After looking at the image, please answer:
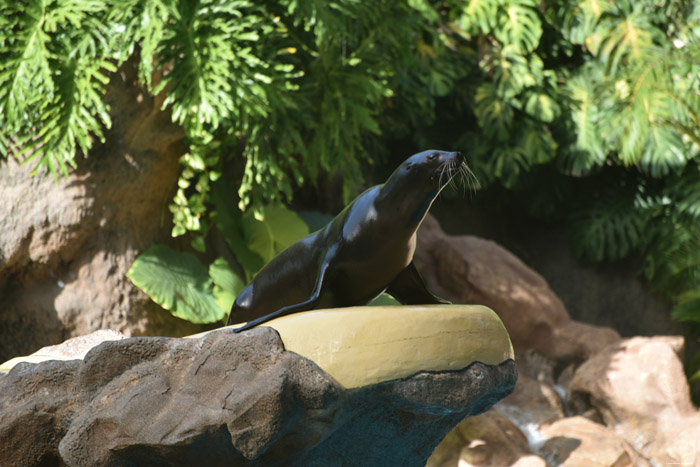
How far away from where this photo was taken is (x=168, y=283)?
18.7ft

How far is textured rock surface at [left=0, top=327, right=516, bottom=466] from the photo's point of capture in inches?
95.0

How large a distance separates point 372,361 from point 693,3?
7319 millimetres

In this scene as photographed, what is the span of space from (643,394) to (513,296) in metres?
1.42

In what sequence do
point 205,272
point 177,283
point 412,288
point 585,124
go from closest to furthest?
point 412,288, point 177,283, point 205,272, point 585,124

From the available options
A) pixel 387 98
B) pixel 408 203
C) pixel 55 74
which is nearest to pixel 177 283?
pixel 55 74

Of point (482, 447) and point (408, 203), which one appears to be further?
point (482, 447)

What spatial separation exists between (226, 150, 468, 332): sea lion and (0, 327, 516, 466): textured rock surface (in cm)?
23

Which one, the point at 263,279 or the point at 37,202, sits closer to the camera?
the point at 263,279

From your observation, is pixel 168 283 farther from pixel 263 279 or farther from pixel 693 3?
pixel 693 3

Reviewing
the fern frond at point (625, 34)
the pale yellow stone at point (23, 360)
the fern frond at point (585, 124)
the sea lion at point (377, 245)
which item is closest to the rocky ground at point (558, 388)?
the fern frond at point (585, 124)

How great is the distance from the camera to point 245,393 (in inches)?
94.9

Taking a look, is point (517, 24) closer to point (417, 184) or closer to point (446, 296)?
point (446, 296)

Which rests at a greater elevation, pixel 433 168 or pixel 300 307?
pixel 433 168

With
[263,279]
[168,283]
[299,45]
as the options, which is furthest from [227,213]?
[263,279]
